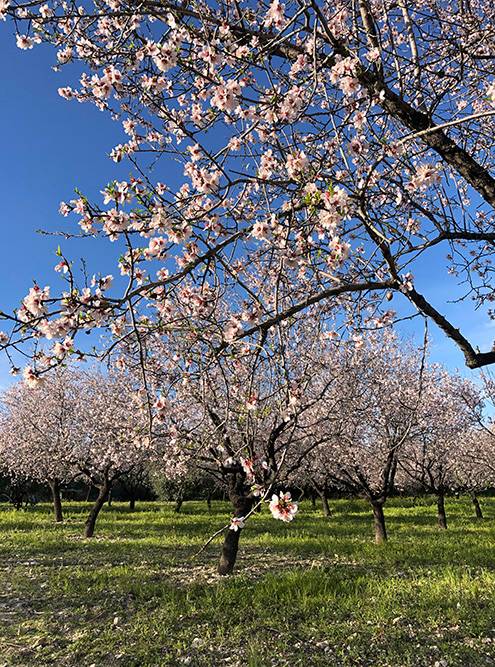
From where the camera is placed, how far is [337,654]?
530 centimetres

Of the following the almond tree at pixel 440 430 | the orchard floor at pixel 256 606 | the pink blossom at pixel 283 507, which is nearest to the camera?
the pink blossom at pixel 283 507

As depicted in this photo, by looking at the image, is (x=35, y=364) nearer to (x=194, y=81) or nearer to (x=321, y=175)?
(x=321, y=175)

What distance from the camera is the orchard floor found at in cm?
544

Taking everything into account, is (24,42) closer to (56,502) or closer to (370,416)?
(370,416)

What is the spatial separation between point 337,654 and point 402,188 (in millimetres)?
5040

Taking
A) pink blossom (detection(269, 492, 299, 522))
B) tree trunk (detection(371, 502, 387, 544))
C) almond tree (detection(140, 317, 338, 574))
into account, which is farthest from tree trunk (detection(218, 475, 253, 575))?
pink blossom (detection(269, 492, 299, 522))

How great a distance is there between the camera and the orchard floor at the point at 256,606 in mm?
5438

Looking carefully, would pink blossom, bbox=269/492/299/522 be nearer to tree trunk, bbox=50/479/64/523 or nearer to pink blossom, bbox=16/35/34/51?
pink blossom, bbox=16/35/34/51

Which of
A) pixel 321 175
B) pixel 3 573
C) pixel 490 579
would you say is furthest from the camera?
pixel 3 573

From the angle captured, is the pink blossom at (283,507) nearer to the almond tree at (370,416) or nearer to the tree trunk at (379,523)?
the almond tree at (370,416)

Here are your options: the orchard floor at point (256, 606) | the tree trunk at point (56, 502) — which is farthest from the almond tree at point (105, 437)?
the tree trunk at point (56, 502)

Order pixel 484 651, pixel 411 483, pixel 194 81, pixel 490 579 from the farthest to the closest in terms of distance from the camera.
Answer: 1. pixel 411 483
2. pixel 490 579
3. pixel 484 651
4. pixel 194 81

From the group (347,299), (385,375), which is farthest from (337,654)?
(385,375)

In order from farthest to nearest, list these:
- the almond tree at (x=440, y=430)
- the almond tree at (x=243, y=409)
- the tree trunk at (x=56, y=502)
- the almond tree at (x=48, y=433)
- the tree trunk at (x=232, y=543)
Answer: the tree trunk at (x=56, y=502), the almond tree at (x=48, y=433), the almond tree at (x=440, y=430), the tree trunk at (x=232, y=543), the almond tree at (x=243, y=409)
